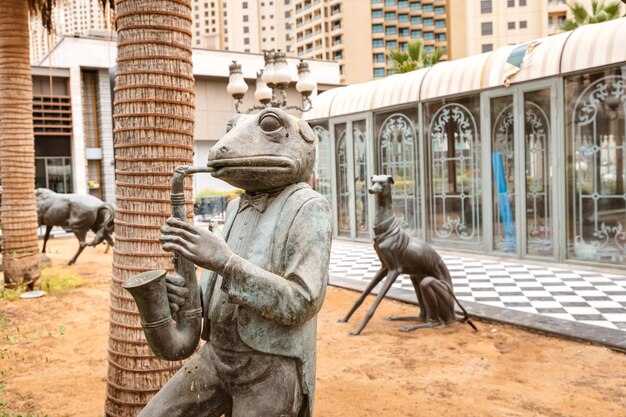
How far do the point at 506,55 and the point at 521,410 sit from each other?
23.5 feet

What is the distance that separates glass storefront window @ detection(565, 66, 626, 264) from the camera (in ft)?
26.2

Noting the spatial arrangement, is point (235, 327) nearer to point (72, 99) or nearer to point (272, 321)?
point (272, 321)

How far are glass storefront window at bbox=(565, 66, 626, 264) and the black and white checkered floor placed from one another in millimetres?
553

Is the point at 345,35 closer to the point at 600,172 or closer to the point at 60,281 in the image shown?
the point at 600,172

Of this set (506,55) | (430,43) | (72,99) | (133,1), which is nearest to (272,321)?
(133,1)

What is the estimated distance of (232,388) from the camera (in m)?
1.90

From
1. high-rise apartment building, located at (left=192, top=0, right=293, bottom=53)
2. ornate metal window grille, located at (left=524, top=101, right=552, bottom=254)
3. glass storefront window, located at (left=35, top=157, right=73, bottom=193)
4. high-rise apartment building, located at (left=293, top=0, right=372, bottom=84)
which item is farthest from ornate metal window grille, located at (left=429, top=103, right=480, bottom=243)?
high-rise apartment building, located at (left=192, top=0, right=293, bottom=53)

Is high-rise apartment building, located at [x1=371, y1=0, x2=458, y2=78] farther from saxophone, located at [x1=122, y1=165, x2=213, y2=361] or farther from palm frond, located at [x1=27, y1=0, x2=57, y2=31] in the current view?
saxophone, located at [x1=122, y1=165, x2=213, y2=361]

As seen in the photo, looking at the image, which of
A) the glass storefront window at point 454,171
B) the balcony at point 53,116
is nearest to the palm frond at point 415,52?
the glass storefront window at point 454,171

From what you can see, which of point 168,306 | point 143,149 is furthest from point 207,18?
point 168,306

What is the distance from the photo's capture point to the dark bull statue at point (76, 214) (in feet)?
34.3

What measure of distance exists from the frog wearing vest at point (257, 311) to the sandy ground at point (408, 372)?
192 cm

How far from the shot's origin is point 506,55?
30.3 feet

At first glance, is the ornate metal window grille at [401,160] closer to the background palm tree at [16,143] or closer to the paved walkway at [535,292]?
the paved walkway at [535,292]
